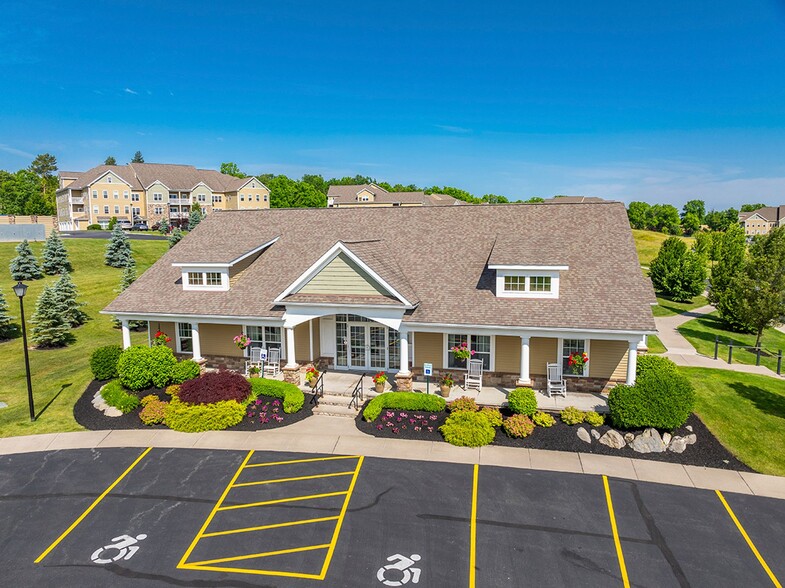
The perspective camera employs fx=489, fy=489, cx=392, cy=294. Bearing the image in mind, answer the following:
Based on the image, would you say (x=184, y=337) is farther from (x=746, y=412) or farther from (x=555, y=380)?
(x=746, y=412)

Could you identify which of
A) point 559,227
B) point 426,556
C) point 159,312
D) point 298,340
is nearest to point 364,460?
point 426,556

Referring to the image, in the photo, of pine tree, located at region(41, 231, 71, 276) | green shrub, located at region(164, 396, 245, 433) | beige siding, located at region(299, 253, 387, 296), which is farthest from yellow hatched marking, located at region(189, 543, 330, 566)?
pine tree, located at region(41, 231, 71, 276)

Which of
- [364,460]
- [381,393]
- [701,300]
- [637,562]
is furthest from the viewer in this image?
[701,300]

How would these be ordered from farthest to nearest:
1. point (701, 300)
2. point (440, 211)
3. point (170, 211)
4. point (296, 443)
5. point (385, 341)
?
point (170, 211) < point (701, 300) < point (440, 211) < point (385, 341) < point (296, 443)

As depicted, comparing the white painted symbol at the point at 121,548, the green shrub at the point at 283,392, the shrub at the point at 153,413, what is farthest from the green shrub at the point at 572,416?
the shrub at the point at 153,413

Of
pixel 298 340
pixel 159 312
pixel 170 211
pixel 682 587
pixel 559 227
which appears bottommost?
pixel 682 587

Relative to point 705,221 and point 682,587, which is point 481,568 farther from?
point 705,221

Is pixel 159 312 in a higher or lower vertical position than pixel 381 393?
higher
